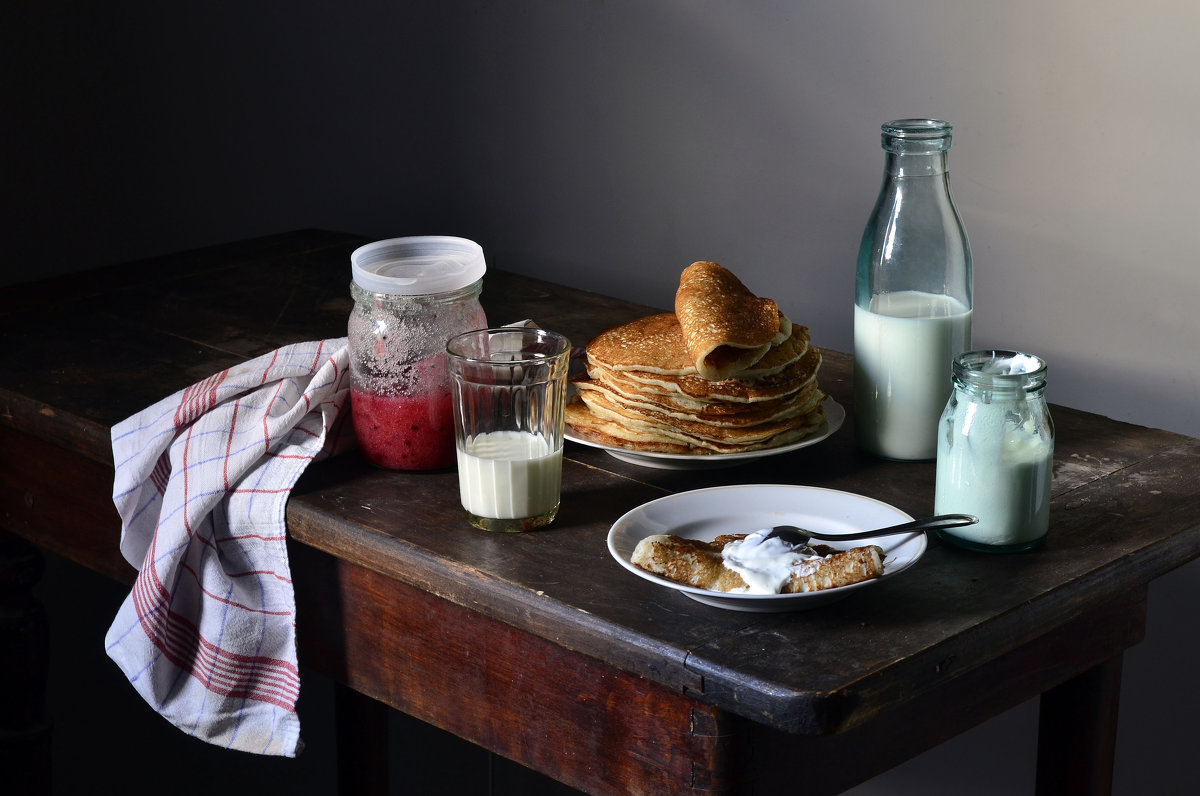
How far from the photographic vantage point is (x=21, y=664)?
4.73 ft

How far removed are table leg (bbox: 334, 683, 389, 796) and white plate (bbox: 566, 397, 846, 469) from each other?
74 centimetres

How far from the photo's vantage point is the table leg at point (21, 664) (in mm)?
1424

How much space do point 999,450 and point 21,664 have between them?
1121 mm

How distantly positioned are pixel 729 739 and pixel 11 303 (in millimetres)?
1170

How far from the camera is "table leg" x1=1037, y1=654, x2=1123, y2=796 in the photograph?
3.64ft

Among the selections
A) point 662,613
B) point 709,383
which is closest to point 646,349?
point 709,383

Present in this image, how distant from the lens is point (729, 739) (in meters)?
0.77

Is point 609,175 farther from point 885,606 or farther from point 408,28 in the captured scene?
→ point 885,606

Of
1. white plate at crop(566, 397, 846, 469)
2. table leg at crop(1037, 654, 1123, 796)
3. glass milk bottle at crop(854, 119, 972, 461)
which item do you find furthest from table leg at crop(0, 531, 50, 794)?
table leg at crop(1037, 654, 1123, 796)

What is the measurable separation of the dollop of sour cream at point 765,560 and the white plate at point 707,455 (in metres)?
0.15

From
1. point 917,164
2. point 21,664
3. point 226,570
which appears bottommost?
point 21,664

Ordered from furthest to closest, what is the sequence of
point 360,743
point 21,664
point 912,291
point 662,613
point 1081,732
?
point 360,743 < point 21,664 < point 1081,732 < point 912,291 < point 662,613

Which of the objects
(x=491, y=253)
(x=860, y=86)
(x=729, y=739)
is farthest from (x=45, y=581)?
(x=729, y=739)

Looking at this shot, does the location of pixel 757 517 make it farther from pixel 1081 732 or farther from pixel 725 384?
pixel 1081 732
